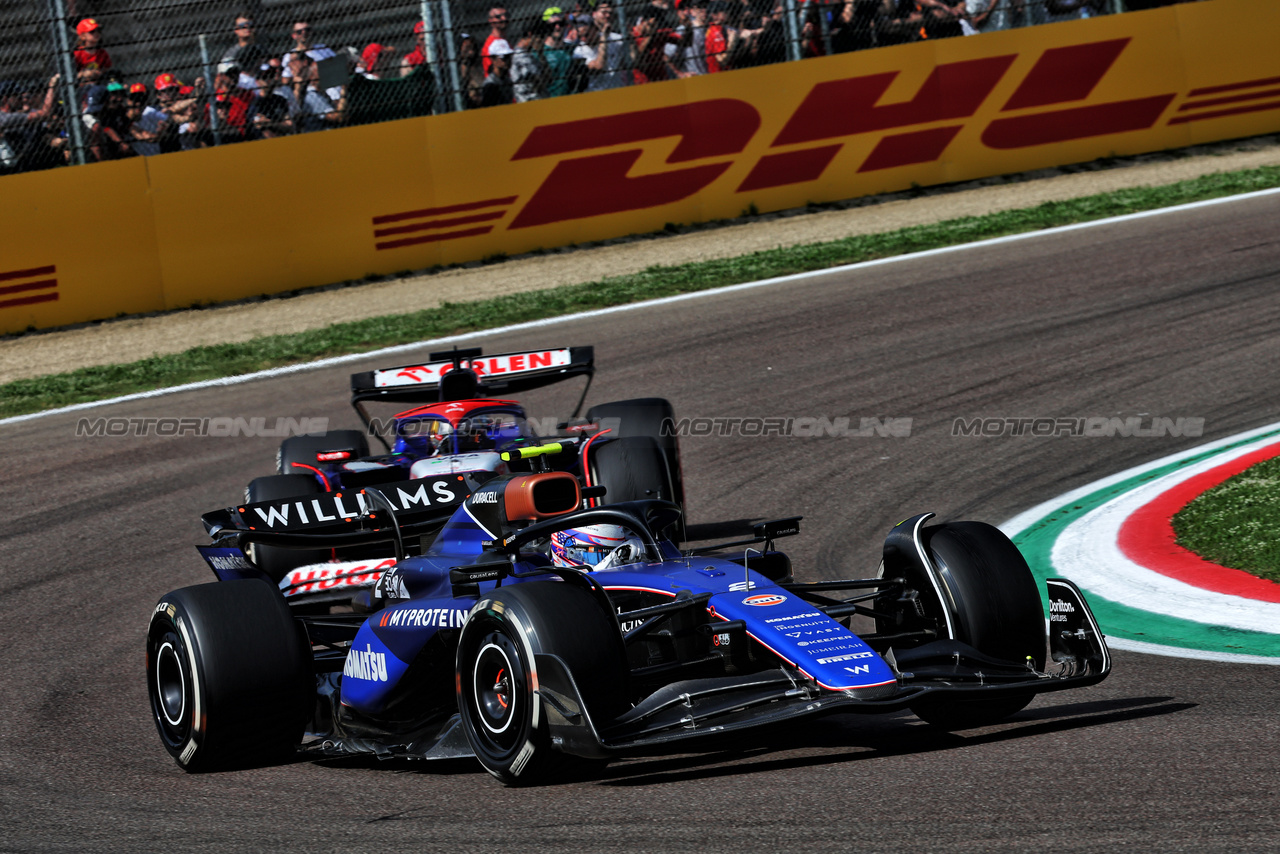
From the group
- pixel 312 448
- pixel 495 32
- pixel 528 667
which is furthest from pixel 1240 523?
pixel 495 32

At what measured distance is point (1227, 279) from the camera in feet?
46.4

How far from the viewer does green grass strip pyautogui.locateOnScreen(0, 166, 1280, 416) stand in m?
15.1

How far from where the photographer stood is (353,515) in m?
8.16

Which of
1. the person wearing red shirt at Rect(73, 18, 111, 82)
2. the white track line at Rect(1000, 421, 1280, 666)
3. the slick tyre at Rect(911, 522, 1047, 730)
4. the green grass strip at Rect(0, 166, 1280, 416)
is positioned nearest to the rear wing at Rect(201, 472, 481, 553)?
the slick tyre at Rect(911, 522, 1047, 730)

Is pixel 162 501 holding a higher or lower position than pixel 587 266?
lower

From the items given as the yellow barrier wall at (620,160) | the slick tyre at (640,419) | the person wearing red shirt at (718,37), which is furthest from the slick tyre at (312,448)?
the person wearing red shirt at (718,37)

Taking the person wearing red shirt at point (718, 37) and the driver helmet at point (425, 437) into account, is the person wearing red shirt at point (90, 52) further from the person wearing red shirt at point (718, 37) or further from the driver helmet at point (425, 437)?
the driver helmet at point (425, 437)

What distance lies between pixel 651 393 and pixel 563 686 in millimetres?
8575

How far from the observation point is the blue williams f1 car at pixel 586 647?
495cm

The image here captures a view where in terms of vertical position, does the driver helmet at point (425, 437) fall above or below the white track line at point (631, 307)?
below

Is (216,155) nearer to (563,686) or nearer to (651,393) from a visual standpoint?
(651,393)

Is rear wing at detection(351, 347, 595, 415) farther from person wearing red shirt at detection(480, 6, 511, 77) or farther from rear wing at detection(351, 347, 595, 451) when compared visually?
person wearing red shirt at detection(480, 6, 511, 77)

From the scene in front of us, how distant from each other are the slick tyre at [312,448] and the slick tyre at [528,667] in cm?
532

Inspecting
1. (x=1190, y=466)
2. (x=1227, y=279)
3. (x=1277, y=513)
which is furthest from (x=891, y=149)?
(x=1277, y=513)
